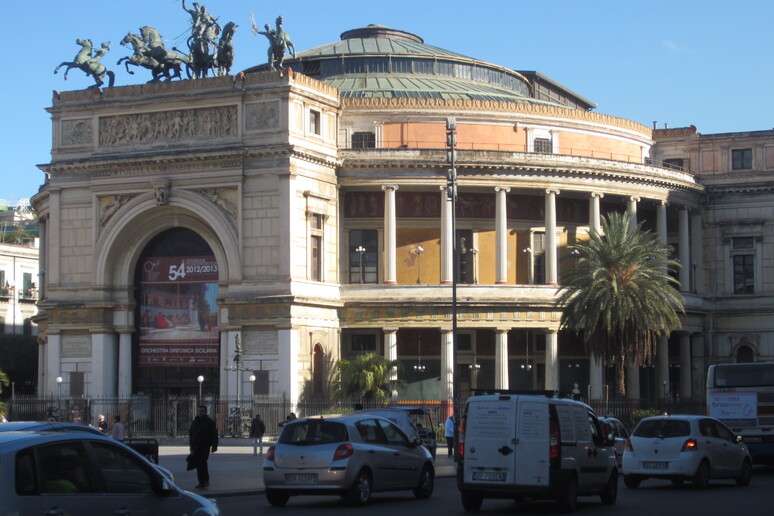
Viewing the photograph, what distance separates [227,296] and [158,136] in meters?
8.44

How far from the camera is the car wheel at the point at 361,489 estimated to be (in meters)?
26.0

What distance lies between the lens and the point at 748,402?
39781mm

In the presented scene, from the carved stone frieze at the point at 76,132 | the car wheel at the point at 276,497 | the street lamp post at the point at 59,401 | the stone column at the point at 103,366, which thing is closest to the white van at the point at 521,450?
the car wheel at the point at 276,497

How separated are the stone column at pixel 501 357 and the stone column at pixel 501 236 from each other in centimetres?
252

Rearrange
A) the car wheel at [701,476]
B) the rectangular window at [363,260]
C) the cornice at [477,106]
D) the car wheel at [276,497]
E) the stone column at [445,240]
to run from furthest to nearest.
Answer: the cornice at [477,106] < the rectangular window at [363,260] < the stone column at [445,240] < the car wheel at [701,476] < the car wheel at [276,497]

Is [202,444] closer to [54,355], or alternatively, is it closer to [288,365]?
[288,365]

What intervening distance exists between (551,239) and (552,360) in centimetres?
610

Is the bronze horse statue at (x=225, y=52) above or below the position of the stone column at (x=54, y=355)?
above

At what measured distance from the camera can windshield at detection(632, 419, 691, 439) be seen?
31.4m

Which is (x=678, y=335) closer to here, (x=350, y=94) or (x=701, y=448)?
(x=350, y=94)

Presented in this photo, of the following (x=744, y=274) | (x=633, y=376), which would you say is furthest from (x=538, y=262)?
(x=744, y=274)

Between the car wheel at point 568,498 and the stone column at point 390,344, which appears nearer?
the car wheel at point 568,498

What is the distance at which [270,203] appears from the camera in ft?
198

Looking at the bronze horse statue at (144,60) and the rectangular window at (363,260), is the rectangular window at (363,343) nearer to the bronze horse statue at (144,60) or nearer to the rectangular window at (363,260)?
the rectangular window at (363,260)
